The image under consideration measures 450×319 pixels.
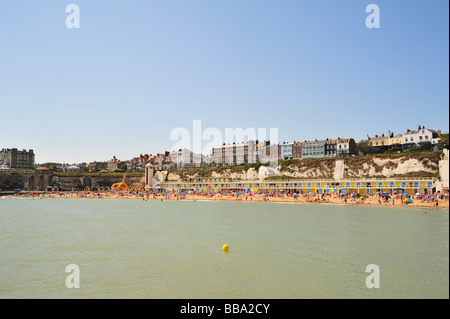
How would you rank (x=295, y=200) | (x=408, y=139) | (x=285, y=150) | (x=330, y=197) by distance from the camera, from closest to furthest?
1. (x=330, y=197)
2. (x=295, y=200)
3. (x=408, y=139)
4. (x=285, y=150)

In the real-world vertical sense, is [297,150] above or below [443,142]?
above

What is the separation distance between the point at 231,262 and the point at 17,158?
14670cm

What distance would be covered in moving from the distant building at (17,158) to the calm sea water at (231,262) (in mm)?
127735

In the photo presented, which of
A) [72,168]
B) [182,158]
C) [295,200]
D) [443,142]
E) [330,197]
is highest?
[443,142]

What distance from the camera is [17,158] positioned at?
13100 cm

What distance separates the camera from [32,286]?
39.9 ft

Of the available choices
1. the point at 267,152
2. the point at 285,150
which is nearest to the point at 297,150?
the point at 285,150

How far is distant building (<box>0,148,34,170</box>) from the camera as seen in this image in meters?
130

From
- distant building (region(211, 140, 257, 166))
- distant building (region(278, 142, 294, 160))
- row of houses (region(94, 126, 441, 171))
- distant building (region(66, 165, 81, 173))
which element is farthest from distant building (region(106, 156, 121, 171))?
distant building (region(278, 142, 294, 160))

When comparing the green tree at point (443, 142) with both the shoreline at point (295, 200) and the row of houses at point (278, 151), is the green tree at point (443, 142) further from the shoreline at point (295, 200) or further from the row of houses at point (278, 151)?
the shoreline at point (295, 200)

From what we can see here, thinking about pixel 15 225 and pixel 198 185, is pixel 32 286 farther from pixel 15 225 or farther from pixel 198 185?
pixel 198 185

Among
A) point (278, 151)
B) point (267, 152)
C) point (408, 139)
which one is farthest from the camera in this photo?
point (267, 152)

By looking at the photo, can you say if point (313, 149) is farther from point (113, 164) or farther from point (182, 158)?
point (113, 164)

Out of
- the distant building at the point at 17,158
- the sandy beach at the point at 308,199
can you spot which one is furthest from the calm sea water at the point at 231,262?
the distant building at the point at 17,158
